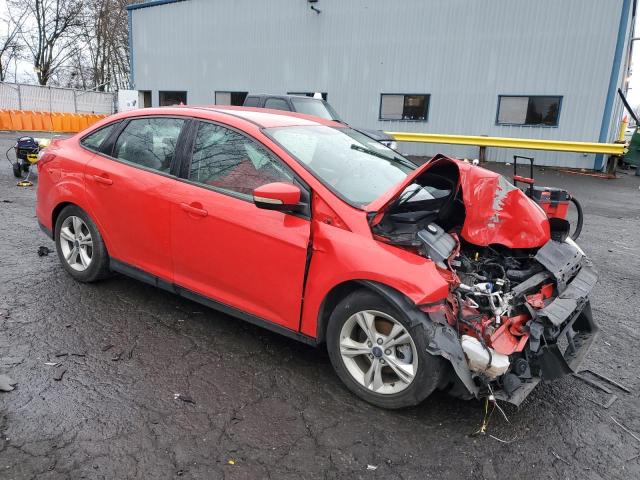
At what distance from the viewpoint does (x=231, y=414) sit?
8.95 ft

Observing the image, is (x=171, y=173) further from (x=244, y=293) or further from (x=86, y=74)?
(x=86, y=74)

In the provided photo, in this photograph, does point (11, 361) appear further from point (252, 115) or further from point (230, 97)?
point (230, 97)

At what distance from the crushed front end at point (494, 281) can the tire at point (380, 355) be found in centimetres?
12

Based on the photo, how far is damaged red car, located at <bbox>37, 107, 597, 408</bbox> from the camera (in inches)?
105

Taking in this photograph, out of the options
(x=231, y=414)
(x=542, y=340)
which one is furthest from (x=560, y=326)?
(x=231, y=414)

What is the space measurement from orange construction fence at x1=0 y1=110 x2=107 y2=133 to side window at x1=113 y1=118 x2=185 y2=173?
69.3ft

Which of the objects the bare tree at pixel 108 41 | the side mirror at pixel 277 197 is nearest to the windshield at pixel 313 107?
the side mirror at pixel 277 197

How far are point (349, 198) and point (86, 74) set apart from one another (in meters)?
50.2

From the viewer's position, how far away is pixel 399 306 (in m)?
2.61

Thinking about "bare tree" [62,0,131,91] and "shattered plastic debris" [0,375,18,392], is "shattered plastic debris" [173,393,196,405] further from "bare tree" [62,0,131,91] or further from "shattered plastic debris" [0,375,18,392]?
"bare tree" [62,0,131,91]

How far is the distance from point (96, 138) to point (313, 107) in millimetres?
7328

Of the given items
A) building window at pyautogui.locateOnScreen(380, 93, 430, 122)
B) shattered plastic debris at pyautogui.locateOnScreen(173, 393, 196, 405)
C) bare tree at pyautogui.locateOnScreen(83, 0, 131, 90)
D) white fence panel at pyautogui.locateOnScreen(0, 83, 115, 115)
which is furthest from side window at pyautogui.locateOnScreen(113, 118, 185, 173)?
bare tree at pyautogui.locateOnScreen(83, 0, 131, 90)

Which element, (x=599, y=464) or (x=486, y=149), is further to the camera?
(x=486, y=149)

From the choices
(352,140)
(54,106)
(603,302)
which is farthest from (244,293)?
(54,106)
